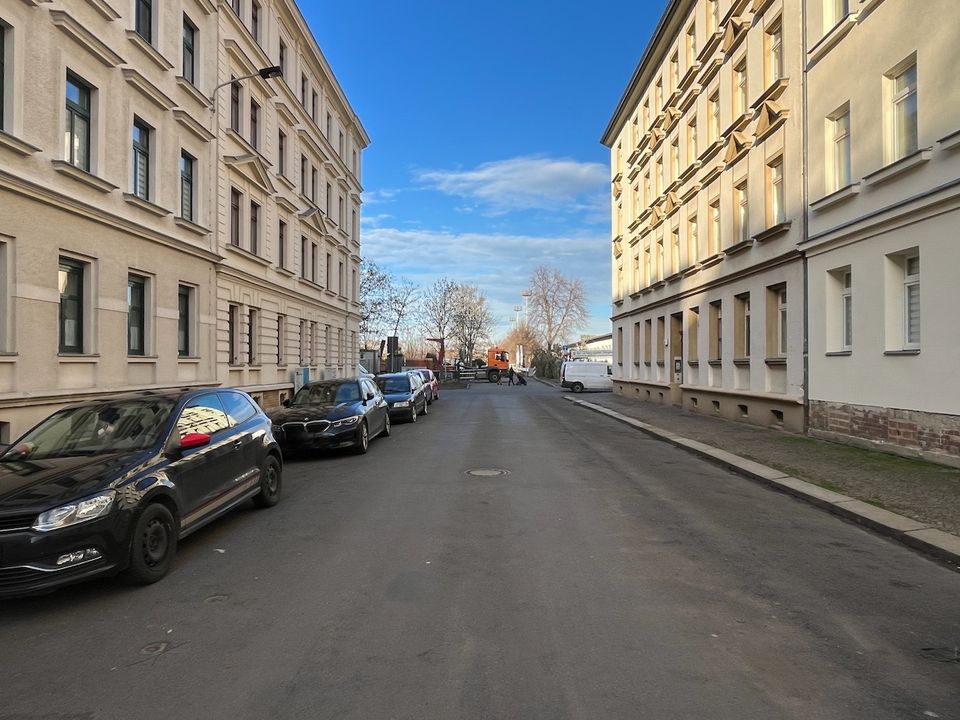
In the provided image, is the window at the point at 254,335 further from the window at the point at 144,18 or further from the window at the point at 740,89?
the window at the point at 740,89

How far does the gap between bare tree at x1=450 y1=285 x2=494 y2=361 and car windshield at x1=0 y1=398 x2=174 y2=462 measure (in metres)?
61.2

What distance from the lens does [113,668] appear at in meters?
3.83

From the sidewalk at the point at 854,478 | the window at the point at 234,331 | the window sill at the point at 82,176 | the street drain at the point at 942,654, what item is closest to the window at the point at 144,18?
the window sill at the point at 82,176

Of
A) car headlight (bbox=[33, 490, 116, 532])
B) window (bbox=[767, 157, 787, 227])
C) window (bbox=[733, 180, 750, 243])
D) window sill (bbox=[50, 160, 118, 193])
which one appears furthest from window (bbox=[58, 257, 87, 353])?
window (bbox=[733, 180, 750, 243])

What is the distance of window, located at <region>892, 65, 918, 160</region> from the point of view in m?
11.2

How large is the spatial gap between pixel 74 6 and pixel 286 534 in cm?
1150

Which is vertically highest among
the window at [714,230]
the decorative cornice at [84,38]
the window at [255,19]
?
the window at [255,19]

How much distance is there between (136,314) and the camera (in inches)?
614

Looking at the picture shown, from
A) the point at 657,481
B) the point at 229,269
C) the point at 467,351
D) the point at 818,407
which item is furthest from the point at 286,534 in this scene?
Answer: the point at 467,351

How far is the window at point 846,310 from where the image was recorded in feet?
43.7

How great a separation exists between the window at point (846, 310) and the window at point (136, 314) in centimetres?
1504

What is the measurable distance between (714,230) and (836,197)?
8392mm

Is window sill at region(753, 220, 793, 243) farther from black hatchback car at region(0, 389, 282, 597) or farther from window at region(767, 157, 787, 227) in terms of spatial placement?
black hatchback car at region(0, 389, 282, 597)

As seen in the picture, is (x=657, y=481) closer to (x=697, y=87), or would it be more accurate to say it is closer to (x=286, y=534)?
(x=286, y=534)
